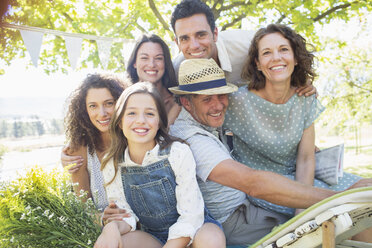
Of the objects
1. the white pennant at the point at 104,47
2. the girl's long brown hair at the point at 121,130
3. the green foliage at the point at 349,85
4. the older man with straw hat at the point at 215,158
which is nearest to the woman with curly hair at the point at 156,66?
the older man with straw hat at the point at 215,158

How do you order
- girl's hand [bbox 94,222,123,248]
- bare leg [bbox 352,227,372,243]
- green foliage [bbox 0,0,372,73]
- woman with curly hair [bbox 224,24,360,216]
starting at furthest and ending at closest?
1. green foliage [bbox 0,0,372,73]
2. woman with curly hair [bbox 224,24,360,216]
3. bare leg [bbox 352,227,372,243]
4. girl's hand [bbox 94,222,123,248]

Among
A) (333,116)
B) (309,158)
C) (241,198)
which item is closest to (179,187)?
(241,198)

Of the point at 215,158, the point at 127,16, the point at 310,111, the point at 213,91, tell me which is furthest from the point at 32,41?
the point at 310,111

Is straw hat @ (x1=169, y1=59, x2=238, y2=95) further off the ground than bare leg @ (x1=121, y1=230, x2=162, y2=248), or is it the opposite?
straw hat @ (x1=169, y1=59, x2=238, y2=95)

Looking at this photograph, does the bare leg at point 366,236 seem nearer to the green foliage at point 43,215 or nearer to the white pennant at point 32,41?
→ the green foliage at point 43,215

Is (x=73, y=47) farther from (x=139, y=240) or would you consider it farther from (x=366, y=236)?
(x=366, y=236)

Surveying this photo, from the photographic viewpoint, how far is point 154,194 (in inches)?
81.1

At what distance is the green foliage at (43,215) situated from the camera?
69.3 inches

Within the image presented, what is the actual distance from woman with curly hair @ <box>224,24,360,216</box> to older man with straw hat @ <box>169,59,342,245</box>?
19 centimetres

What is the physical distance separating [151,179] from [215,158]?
1.38ft

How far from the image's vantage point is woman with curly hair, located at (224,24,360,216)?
255 centimetres

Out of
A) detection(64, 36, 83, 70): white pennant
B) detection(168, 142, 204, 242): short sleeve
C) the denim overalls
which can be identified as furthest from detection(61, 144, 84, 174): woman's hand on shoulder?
detection(64, 36, 83, 70): white pennant

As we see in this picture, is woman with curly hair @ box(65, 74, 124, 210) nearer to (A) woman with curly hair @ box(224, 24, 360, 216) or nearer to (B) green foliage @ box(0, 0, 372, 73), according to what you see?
(A) woman with curly hair @ box(224, 24, 360, 216)

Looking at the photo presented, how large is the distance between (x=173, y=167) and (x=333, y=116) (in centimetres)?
1241
